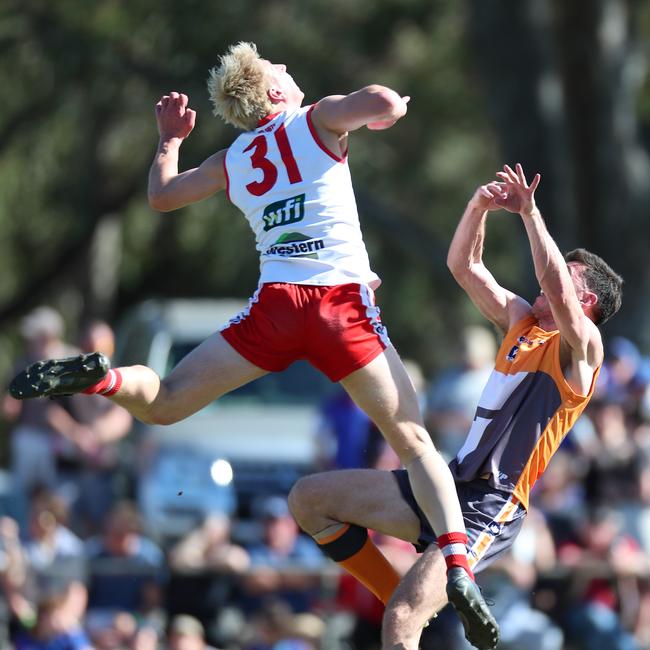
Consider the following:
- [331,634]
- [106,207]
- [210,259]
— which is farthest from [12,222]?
[331,634]

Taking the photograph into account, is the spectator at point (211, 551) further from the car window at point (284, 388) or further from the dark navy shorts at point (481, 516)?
the dark navy shorts at point (481, 516)

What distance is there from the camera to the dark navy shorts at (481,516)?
20.7 feet

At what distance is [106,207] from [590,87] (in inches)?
300

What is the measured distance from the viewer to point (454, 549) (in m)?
6.03

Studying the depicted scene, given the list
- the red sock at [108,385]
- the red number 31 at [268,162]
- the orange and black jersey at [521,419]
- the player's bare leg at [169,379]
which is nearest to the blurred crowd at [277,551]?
the orange and black jersey at [521,419]

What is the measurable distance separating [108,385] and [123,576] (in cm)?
437

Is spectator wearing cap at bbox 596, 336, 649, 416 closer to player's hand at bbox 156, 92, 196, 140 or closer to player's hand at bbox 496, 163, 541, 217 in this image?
player's hand at bbox 496, 163, 541, 217

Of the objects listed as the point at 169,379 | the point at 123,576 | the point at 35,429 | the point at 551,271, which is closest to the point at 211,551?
the point at 123,576

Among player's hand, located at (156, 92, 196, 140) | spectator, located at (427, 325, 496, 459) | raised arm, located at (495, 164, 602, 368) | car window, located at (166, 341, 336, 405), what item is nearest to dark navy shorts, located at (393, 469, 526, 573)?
raised arm, located at (495, 164, 602, 368)

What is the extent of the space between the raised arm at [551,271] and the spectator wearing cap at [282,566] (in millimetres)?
4482

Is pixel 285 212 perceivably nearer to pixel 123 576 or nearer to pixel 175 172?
pixel 175 172

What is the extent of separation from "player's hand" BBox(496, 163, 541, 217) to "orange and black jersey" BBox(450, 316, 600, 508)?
2.06 ft

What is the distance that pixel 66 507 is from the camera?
10836 millimetres

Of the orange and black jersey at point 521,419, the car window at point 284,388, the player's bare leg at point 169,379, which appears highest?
the player's bare leg at point 169,379
